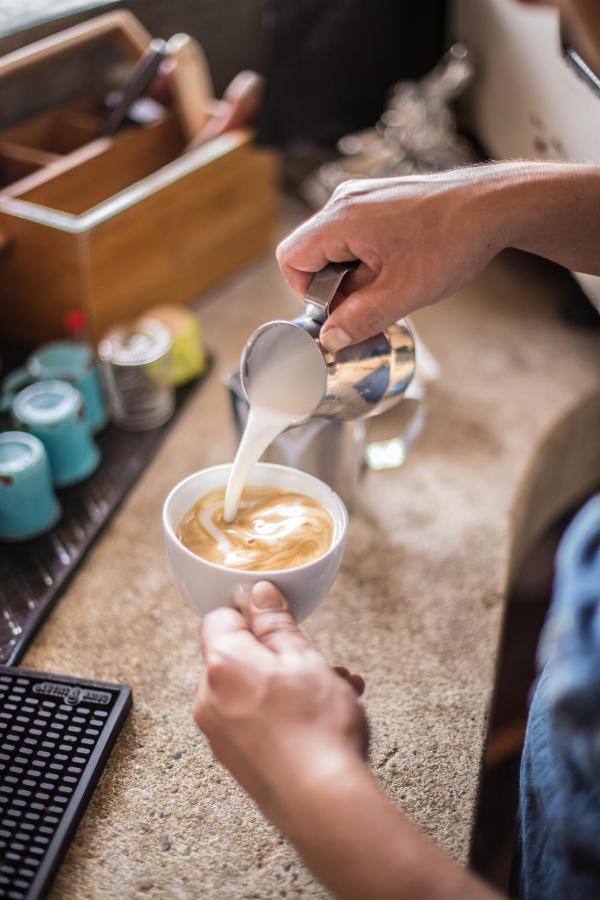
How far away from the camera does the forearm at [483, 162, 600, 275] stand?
Answer: 2.85ft

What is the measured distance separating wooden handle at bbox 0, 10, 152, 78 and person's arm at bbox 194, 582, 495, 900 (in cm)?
101

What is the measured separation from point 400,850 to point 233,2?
1642 millimetres

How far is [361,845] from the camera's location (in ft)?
1.87

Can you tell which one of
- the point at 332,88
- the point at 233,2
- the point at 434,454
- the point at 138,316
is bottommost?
the point at 434,454

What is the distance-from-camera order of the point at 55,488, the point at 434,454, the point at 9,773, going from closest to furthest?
the point at 9,773, the point at 55,488, the point at 434,454

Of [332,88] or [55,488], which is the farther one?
[332,88]

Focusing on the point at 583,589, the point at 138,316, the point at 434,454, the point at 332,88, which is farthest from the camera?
the point at 332,88

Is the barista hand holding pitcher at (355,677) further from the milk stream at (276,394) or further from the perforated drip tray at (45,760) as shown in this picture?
the perforated drip tray at (45,760)

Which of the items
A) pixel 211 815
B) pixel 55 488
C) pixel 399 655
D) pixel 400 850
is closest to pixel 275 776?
pixel 400 850

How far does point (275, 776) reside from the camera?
605 millimetres

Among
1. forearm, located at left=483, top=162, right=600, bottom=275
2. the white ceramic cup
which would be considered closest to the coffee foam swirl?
the white ceramic cup

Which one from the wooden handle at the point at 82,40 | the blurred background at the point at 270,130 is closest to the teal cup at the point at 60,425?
the blurred background at the point at 270,130

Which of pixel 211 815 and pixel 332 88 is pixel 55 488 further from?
pixel 332 88

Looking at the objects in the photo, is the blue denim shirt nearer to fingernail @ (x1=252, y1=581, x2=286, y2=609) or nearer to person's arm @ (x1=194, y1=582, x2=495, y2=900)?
person's arm @ (x1=194, y1=582, x2=495, y2=900)
